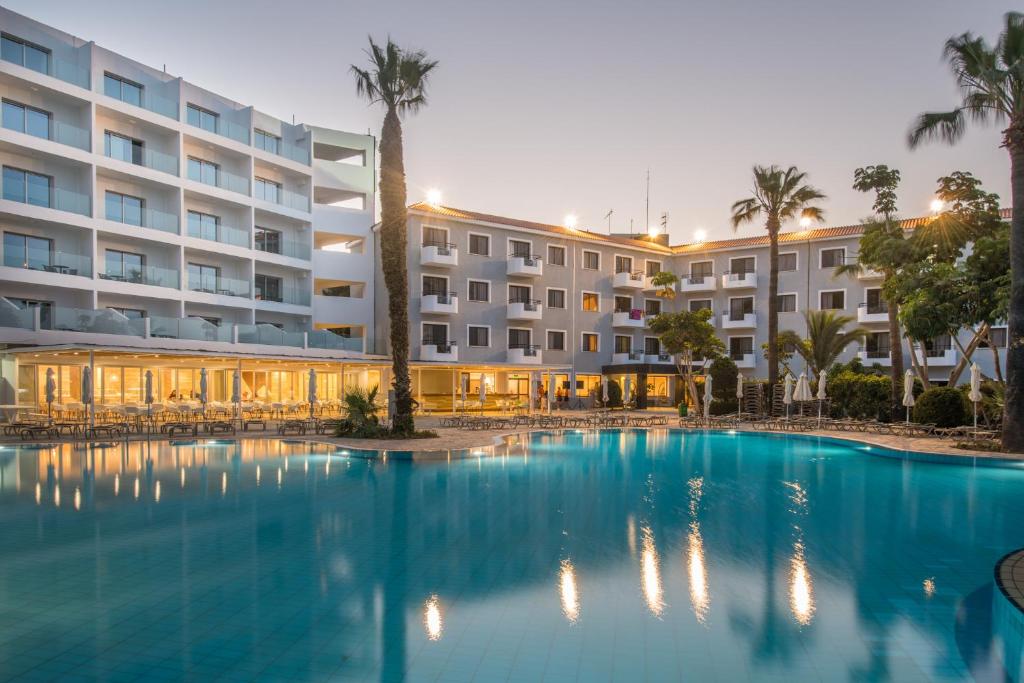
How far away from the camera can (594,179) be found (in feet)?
122

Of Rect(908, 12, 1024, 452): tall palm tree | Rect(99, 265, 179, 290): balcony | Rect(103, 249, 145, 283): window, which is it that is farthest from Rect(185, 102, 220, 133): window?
Rect(908, 12, 1024, 452): tall palm tree

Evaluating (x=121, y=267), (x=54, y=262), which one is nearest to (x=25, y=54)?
(x=54, y=262)

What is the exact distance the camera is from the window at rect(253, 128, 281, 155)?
34.8 m

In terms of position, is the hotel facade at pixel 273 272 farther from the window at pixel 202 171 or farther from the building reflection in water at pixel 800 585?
the building reflection in water at pixel 800 585

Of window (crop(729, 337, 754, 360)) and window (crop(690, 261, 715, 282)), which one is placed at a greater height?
window (crop(690, 261, 715, 282))

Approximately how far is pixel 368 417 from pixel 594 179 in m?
22.0

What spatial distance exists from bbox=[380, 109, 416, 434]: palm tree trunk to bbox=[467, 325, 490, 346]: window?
1703cm

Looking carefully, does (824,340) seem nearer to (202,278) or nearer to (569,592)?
(202,278)

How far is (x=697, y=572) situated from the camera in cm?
720

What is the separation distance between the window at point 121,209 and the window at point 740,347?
108ft

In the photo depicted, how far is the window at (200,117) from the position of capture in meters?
32.0

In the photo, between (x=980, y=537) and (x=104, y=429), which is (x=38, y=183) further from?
(x=980, y=537)

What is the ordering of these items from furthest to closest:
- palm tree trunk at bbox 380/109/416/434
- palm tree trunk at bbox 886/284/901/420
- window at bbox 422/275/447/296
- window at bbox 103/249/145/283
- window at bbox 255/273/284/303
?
1. window at bbox 422/275/447/296
2. window at bbox 255/273/284/303
3. window at bbox 103/249/145/283
4. palm tree trunk at bbox 886/284/901/420
5. palm tree trunk at bbox 380/109/416/434

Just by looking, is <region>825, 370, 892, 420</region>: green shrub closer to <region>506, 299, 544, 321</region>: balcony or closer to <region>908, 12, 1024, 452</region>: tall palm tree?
<region>908, 12, 1024, 452</region>: tall palm tree
